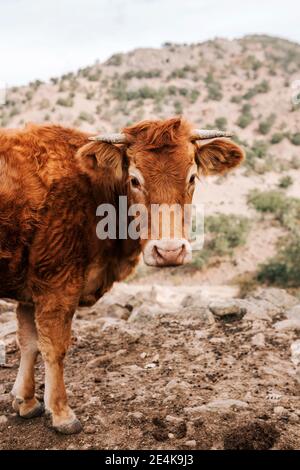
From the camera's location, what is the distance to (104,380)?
5445 mm

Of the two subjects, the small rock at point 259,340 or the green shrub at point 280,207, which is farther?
the green shrub at point 280,207

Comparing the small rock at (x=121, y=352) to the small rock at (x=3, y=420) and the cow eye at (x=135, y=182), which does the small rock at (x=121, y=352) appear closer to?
the small rock at (x=3, y=420)

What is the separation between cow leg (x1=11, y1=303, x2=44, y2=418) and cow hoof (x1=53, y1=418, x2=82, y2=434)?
475 mm

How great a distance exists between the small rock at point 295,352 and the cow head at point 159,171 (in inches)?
111

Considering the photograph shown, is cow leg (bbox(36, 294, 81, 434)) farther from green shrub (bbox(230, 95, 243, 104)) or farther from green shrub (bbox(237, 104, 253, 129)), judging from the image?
green shrub (bbox(230, 95, 243, 104))

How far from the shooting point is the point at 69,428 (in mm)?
4348

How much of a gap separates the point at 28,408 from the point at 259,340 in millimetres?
3139

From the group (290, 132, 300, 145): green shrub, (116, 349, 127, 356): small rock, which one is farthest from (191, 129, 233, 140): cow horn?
(290, 132, 300, 145): green shrub

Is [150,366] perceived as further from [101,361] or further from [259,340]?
[259,340]

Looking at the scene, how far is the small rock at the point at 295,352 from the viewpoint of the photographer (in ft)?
19.3

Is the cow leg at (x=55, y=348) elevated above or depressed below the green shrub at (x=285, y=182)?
below

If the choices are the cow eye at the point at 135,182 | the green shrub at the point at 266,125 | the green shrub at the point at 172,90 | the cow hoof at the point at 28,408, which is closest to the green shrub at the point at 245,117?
the green shrub at the point at 266,125

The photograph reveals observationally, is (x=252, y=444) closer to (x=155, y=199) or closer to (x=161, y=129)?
(x=155, y=199)

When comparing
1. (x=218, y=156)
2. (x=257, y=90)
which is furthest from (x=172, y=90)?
(x=218, y=156)
